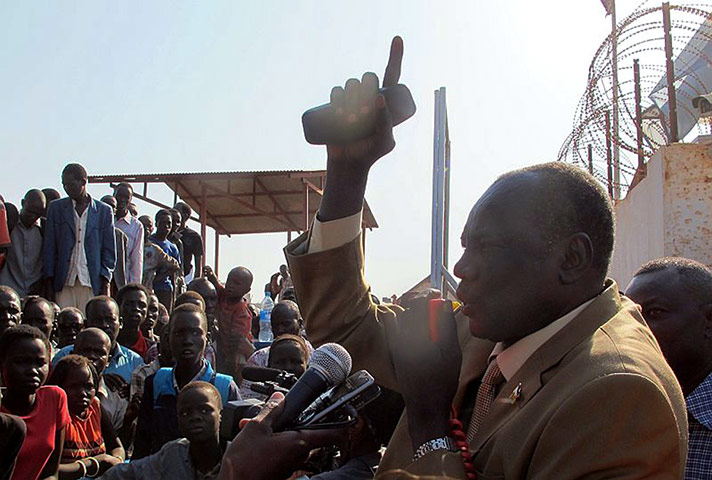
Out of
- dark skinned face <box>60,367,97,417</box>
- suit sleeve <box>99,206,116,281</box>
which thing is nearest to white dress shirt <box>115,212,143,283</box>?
suit sleeve <box>99,206,116,281</box>

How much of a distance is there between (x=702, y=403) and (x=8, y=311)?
4.50m

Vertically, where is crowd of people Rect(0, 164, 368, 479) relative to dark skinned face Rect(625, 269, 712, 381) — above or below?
below

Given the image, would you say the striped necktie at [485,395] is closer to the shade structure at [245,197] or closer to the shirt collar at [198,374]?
the shirt collar at [198,374]

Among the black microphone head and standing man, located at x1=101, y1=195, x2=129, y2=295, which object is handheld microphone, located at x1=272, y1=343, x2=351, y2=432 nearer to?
the black microphone head

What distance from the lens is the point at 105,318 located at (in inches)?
227

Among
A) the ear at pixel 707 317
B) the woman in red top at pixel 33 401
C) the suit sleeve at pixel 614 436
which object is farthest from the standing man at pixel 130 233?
the suit sleeve at pixel 614 436

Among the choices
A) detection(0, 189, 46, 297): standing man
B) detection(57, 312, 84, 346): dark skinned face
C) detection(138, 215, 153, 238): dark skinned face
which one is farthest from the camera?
detection(138, 215, 153, 238): dark skinned face

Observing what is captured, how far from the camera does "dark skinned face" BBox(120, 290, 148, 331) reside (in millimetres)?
6332

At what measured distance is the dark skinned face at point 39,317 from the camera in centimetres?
552

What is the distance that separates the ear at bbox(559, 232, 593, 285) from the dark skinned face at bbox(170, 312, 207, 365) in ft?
12.3

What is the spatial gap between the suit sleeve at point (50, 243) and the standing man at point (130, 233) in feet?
2.96

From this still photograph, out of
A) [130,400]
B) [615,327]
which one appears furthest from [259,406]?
[130,400]

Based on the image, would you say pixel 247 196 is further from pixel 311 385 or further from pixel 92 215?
pixel 311 385

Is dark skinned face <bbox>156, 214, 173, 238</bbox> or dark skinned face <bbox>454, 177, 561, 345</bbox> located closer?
dark skinned face <bbox>454, 177, 561, 345</bbox>
